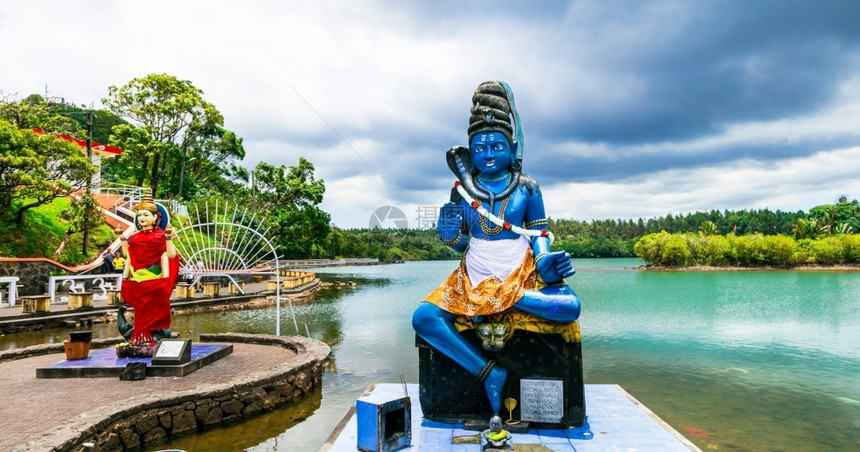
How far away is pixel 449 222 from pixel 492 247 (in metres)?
0.54

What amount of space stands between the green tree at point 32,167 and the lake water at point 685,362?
7.00 meters

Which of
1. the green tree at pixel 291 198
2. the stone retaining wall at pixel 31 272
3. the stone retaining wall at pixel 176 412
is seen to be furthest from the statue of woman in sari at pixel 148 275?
the green tree at pixel 291 198

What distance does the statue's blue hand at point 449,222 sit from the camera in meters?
5.21

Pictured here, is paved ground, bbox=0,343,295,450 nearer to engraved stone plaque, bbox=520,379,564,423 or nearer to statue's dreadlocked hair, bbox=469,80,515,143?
engraved stone plaque, bbox=520,379,564,423

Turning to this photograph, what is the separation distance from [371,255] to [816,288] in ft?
148

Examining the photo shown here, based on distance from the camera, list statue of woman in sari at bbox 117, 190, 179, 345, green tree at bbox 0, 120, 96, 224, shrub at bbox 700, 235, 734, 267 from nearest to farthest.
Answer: statue of woman in sari at bbox 117, 190, 179, 345
green tree at bbox 0, 120, 96, 224
shrub at bbox 700, 235, 734, 267

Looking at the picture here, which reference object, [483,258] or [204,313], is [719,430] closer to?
[483,258]

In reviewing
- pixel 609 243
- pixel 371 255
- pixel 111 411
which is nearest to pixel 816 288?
pixel 111 411

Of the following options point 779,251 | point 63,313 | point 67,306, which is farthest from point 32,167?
point 779,251

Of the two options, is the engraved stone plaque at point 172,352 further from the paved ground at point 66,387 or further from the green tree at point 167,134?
the green tree at point 167,134

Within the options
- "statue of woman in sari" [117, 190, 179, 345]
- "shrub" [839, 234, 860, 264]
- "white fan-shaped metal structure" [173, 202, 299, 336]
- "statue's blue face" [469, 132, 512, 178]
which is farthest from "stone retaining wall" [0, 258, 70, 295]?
"shrub" [839, 234, 860, 264]

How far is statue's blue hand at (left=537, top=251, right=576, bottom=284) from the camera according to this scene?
4602mm

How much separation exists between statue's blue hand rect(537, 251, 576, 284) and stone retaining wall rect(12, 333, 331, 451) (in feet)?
13.5

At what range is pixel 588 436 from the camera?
4473 mm
